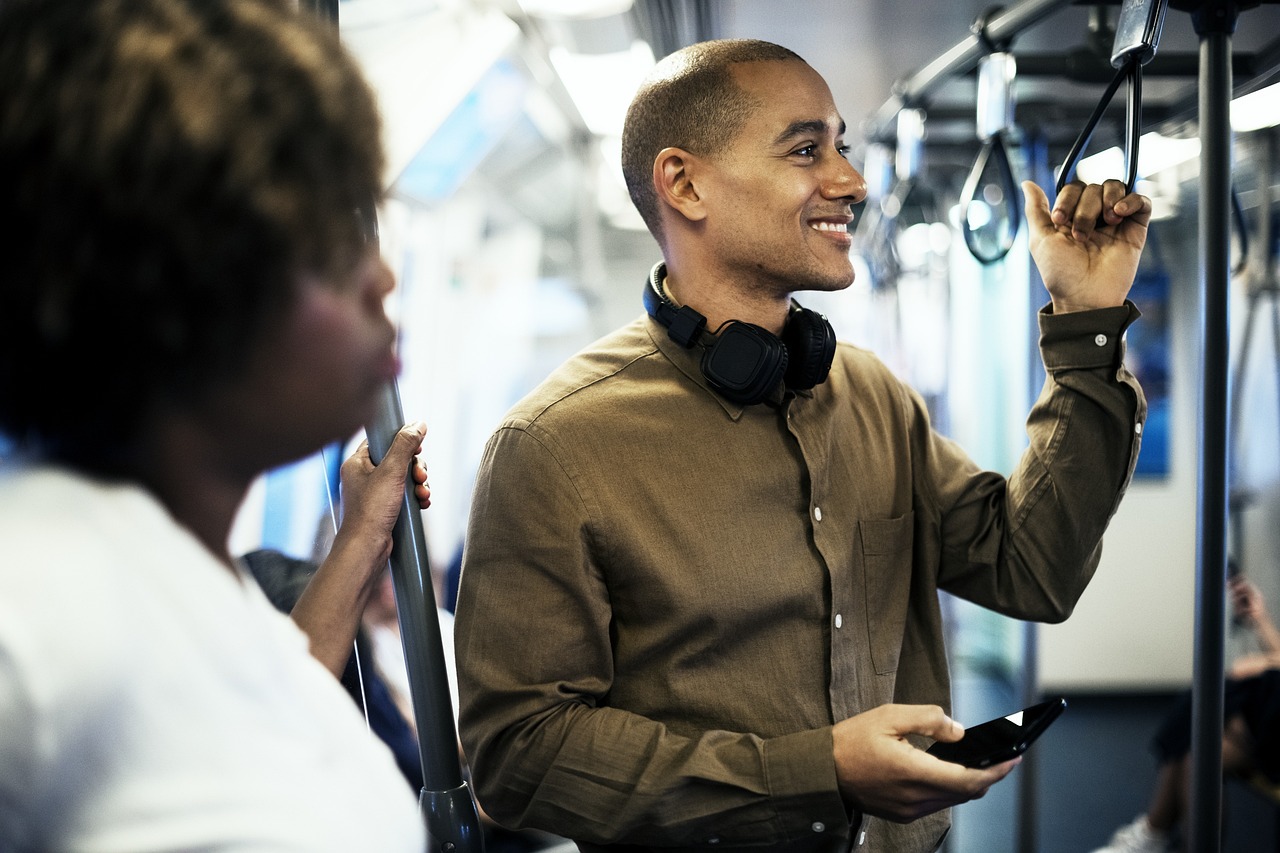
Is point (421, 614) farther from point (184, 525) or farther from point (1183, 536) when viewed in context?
point (1183, 536)

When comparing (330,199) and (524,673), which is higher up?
(330,199)

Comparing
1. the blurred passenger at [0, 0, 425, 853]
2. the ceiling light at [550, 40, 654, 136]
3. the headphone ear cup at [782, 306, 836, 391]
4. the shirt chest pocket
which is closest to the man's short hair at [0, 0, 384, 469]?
the blurred passenger at [0, 0, 425, 853]

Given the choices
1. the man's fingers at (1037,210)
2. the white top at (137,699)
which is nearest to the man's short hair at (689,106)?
the man's fingers at (1037,210)

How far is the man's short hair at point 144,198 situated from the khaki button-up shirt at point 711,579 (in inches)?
33.2

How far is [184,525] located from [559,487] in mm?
812

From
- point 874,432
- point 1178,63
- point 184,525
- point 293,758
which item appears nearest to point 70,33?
point 184,525

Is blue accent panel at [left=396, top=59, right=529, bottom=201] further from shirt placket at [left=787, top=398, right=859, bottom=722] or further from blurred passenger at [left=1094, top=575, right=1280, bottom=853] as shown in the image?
blurred passenger at [left=1094, top=575, right=1280, bottom=853]

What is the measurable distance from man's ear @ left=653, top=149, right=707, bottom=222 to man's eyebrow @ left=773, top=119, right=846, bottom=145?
139 mm

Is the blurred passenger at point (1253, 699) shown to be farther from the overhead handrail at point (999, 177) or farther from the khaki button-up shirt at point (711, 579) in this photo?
the khaki button-up shirt at point (711, 579)

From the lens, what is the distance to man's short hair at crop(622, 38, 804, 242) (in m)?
1.59

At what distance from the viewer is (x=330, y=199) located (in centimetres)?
59

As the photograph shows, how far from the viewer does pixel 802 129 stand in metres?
1.58

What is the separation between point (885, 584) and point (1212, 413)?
0.55 m

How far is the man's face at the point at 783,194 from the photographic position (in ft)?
5.11
